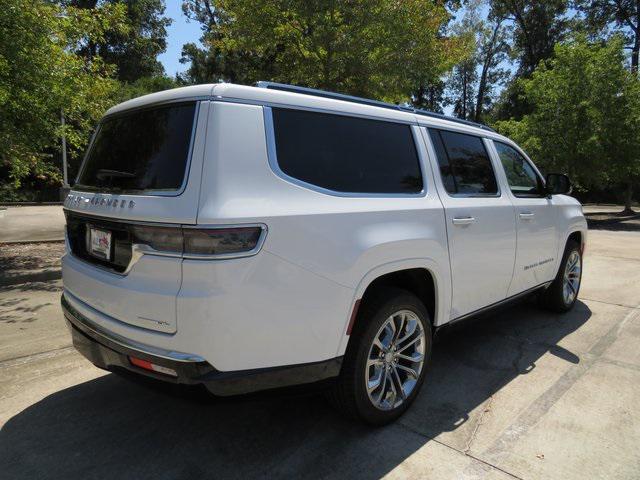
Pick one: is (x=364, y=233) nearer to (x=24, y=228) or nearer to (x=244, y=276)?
(x=244, y=276)

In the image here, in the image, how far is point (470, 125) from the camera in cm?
390

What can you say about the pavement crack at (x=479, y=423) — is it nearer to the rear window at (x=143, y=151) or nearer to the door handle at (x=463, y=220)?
the door handle at (x=463, y=220)

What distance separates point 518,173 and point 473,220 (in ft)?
4.33

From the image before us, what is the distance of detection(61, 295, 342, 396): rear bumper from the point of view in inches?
84.4

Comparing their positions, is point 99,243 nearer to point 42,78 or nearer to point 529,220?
point 529,220

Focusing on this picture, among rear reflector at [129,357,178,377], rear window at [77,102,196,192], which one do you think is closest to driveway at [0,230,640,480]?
rear reflector at [129,357,178,377]

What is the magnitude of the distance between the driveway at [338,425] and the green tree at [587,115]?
53.6ft

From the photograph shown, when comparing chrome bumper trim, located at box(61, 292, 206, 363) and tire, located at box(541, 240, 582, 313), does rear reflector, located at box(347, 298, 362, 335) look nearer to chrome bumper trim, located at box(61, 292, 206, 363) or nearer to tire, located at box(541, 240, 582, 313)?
chrome bumper trim, located at box(61, 292, 206, 363)

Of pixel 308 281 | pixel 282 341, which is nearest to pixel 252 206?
pixel 308 281

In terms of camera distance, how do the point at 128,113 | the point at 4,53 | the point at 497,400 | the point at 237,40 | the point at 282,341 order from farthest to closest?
the point at 237,40 < the point at 4,53 < the point at 497,400 < the point at 128,113 < the point at 282,341

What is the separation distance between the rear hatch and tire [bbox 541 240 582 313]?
4.28m

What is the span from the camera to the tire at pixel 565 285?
16.6ft

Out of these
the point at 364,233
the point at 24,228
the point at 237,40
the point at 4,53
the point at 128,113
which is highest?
the point at 237,40

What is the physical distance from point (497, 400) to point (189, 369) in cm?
225
